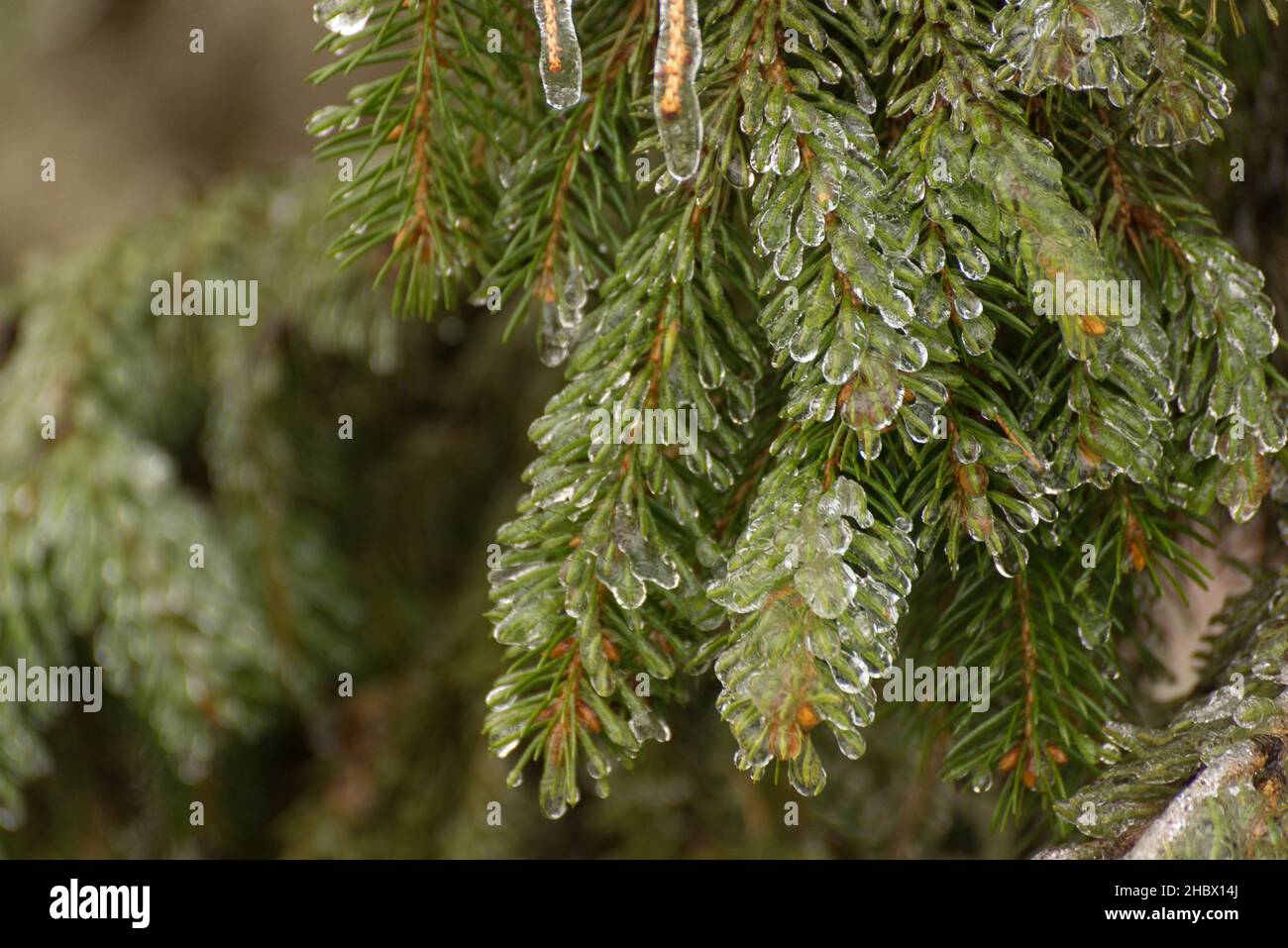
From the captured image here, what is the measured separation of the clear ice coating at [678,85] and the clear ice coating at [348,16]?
0.23 m

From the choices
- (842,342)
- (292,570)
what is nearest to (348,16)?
(842,342)

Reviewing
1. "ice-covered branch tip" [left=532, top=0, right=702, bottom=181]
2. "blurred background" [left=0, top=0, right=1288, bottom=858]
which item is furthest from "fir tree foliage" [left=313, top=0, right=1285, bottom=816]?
"blurred background" [left=0, top=0, right=1288, bottom=858]

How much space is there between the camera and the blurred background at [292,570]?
121 centimetres

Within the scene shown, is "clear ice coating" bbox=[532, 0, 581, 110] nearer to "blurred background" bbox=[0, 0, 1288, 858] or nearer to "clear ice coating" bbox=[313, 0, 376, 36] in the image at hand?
"clear ice coating" bbox=[313, 0, 376, 36]

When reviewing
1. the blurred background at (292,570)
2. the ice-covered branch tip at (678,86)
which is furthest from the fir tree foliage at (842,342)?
the blurred background at (292,570)

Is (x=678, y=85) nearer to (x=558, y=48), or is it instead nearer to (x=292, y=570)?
(x=558, y=48)

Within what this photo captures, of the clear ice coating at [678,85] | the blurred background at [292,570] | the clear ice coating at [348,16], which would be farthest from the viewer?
the blurred background at [292,570]

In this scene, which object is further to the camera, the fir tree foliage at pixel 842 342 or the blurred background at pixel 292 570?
the blurred background at pixel 292 570

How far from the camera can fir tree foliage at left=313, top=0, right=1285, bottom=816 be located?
0.60 m

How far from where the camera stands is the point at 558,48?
0.63 m

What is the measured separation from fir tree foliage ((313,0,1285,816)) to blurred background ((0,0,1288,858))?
335 millimetres

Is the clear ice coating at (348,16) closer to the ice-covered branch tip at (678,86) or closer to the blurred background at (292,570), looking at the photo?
the ice-covered branch tip at (678,86)

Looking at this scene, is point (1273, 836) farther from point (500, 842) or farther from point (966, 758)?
point (500, 842)

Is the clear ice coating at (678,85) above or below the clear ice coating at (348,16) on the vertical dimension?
below
